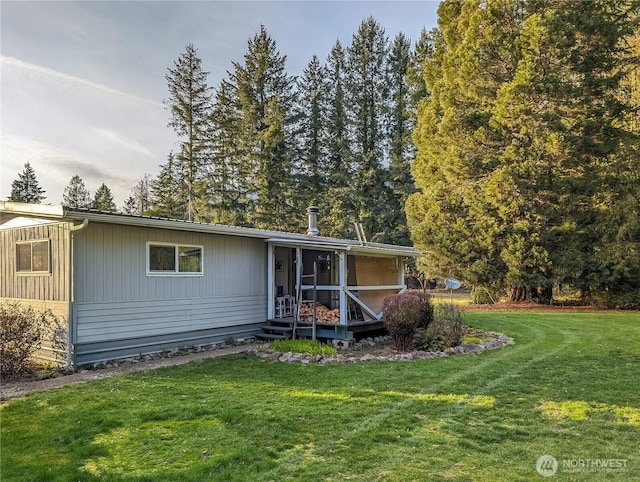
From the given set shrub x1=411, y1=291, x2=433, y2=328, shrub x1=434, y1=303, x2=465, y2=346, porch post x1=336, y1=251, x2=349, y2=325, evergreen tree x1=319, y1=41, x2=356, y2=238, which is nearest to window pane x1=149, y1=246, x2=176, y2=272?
porch post x1=336, y1=251, x2=349, y2=325

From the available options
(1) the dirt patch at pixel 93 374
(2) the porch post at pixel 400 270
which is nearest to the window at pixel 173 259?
(1) the dirt patch at pixel 93 374

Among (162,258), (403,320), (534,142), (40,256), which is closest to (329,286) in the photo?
(403,320)

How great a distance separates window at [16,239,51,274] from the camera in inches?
306

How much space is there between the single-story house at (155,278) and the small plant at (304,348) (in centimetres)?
93

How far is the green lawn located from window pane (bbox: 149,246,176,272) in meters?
2.22

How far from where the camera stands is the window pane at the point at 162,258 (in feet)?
27.2

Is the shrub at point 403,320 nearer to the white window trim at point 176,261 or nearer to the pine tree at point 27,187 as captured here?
the white window trim at point 176,261

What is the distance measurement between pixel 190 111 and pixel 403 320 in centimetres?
2316

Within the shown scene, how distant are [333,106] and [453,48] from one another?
12.3 meters

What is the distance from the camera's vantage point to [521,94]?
1553cm

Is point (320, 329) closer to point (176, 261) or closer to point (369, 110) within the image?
point (176, 261)

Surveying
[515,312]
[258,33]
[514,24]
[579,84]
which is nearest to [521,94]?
[579,84]

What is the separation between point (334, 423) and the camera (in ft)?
14.6

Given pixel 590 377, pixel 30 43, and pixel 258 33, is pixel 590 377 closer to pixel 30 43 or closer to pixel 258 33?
pixel 30 43
